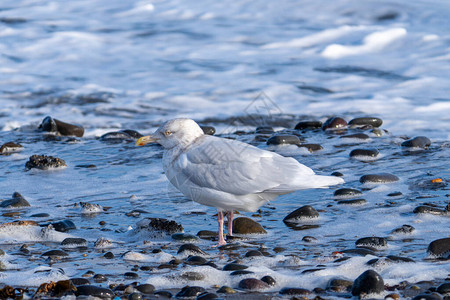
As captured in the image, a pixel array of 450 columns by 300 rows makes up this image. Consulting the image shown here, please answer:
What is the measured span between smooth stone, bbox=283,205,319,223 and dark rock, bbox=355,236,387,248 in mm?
772

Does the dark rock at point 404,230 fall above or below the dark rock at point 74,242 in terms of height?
below

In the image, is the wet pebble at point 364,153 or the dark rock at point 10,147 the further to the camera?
the dark rock at point 10,147

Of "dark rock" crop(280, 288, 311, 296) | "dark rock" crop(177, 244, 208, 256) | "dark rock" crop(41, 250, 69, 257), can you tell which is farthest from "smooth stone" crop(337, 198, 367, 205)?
"dark rock" crop(41, 250, 69, 257)

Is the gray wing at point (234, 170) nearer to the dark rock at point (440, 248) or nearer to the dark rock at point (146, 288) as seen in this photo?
the dark rock at point (440, 248)

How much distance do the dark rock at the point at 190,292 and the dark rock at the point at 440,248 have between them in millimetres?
1481

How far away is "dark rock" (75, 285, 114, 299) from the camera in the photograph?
3.30 meters

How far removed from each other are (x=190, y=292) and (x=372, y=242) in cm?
145

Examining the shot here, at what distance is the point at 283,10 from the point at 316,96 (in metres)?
6.61

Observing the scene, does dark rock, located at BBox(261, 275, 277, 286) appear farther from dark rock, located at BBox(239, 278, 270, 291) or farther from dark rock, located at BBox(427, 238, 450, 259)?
dark rock, located at BBox(427, 238, 450, 259)

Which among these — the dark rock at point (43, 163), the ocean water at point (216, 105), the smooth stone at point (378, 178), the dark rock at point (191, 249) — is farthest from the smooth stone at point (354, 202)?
the dark rock at point (43, 163)

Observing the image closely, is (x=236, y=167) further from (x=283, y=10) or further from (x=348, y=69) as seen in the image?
(x=283, y=10)

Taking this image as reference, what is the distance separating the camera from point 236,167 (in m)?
4.64

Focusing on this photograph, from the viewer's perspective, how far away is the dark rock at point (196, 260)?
12.9 feet

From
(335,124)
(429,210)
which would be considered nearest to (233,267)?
(429,210)
